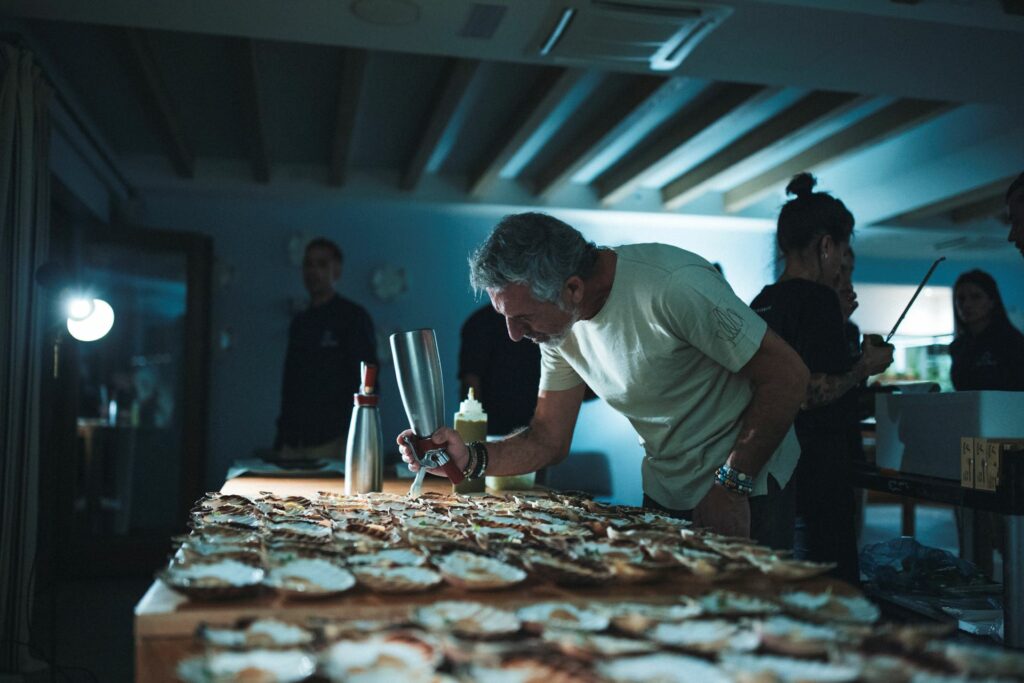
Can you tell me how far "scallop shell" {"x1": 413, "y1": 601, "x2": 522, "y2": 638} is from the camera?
0.75 m

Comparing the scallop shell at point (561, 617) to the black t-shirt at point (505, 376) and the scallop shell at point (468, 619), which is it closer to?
the scallop shell at point (468, 619)

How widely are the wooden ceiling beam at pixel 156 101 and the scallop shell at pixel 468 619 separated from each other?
10.4ft

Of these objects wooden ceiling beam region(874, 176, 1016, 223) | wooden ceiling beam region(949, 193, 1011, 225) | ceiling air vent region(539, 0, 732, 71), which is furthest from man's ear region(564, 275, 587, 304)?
wooden ceiling beam region(949, 193, 1011, 225)

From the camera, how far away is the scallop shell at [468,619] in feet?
2.45

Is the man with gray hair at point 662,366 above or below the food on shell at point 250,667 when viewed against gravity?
above

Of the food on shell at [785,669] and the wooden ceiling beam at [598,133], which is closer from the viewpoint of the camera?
the food on shell at [785,669]

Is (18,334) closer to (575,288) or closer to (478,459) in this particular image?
(478,459)

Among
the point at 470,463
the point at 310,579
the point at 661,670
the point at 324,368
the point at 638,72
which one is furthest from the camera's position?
the point at 324,368

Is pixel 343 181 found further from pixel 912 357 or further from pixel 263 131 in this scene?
pixel 912 357

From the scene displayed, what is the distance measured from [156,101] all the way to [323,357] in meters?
1.43

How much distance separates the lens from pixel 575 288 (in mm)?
1620

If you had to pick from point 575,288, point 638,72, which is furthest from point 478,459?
point 638,72

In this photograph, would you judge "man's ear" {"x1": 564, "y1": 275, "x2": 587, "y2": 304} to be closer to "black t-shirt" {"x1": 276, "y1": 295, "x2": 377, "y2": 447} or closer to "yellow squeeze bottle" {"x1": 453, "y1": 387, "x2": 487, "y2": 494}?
"yellow squeeze bottle" {"x1": 453, "y1": 387, "x2": 487, "y2": 494}

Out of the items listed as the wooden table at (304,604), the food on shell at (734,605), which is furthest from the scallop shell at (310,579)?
the food on shell at (734,605)
